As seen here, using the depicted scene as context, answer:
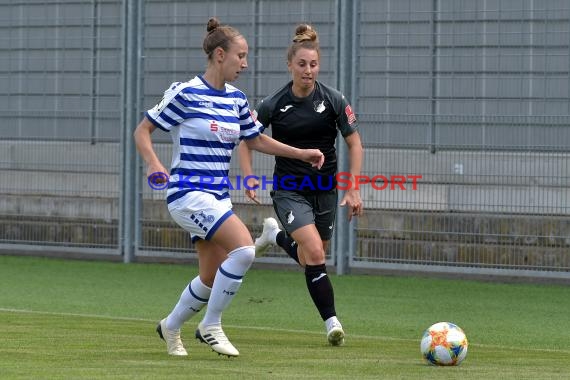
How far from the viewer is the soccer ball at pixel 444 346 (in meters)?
8.02

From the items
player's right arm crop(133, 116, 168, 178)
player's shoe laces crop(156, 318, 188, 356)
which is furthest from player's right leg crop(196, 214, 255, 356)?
player's right arm crop(133, 116, 168, 178)

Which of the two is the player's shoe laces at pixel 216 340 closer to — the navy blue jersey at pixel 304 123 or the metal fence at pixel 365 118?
the navy blue jersey at pixel 304 123

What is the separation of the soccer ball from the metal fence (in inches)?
244

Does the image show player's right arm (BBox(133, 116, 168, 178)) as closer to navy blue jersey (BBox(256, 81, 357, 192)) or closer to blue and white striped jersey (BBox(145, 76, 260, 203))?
blue and white striped jersey (BBox(145, 76, 260, 203))

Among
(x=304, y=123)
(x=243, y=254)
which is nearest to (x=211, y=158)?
(x=243, y=254)

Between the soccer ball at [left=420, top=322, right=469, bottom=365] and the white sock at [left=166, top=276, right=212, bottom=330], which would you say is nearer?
the soccer ball at [left=420, top=322, right=469, bottom=365]

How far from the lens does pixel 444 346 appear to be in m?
8.01

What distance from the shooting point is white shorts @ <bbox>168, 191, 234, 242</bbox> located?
26.6 feet

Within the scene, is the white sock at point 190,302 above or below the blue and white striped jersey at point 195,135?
below

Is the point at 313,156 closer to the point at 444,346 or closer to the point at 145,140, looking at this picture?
the point at 145,140

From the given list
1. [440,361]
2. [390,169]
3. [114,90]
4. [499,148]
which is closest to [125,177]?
[114,90]

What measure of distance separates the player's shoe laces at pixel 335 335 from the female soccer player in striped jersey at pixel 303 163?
0.95 feet

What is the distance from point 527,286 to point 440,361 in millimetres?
6315

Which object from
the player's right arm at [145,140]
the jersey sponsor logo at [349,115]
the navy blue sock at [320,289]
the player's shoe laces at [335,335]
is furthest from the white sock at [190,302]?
the jersey sponsor logo at [349,115]
